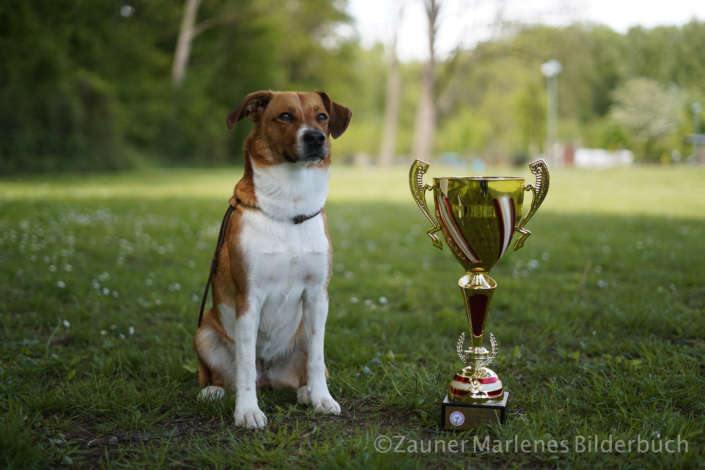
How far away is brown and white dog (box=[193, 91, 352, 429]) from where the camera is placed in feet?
9.20

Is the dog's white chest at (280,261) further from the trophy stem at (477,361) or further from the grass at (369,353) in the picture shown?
the trophy stem at (477,361)

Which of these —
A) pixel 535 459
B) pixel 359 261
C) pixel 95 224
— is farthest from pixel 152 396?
pixel 95 224

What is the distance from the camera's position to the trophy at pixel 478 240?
8.58ft

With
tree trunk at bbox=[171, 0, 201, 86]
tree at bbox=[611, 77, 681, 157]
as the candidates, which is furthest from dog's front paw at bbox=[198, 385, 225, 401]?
tree trunk at bbox=[171, 0, 201, 86]

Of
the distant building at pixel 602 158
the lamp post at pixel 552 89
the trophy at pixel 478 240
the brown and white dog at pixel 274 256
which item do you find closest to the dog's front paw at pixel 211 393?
the brown and white dog at pixel 274 256

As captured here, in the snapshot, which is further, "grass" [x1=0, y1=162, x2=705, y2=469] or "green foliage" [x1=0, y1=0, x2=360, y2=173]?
"green foliage" [x1=0, y1=0, x2=360, y2=173]

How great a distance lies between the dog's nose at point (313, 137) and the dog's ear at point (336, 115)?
331 millimetres

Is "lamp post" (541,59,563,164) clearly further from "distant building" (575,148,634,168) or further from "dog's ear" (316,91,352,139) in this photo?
"dog's ear" (316,91,352,139)

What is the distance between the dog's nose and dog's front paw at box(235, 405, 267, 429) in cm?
146

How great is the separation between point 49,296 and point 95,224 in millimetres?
4465

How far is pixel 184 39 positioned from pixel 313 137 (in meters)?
31.4

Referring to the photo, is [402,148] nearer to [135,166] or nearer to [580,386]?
[135,166]

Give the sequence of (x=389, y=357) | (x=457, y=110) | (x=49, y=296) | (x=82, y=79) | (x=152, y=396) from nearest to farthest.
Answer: (x=152, y=396), (x=389, y=357), (x=49, y=296), (x=82, y=79), (x=457, y=110)

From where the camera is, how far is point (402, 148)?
65750 mm
